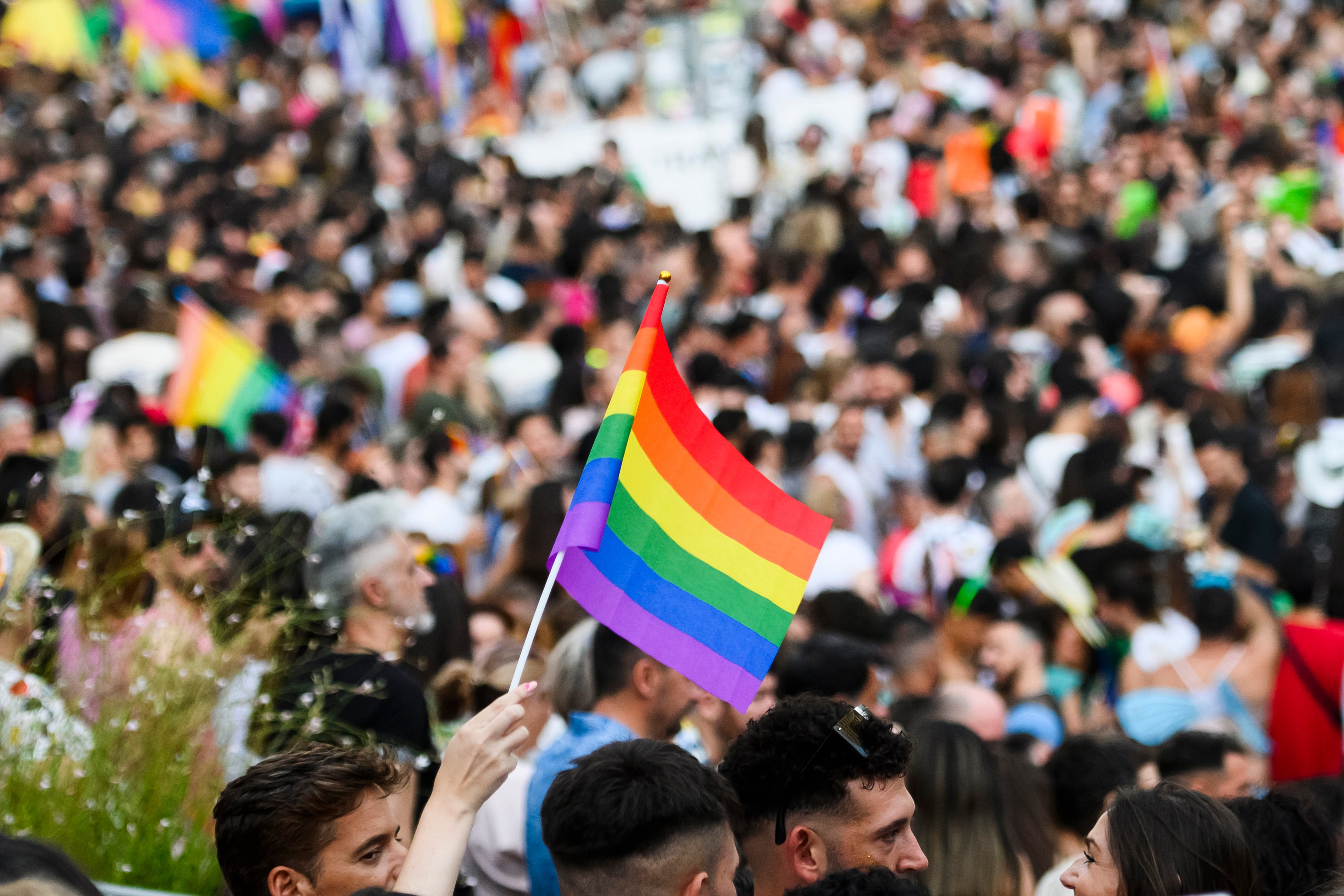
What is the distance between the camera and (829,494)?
741cm

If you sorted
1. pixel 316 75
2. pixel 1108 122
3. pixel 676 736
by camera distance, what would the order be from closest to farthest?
pixel 676 736, pixel 1108 122, pixel 316 75

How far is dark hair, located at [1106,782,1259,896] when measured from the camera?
10.1 feet

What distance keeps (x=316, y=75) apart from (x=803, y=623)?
14.5 metres

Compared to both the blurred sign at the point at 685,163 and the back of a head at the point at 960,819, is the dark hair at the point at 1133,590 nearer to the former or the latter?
the back of a head at the point at 960,819

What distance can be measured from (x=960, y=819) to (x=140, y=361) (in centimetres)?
635

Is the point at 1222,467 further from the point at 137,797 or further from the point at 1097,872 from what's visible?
the point at 137,797

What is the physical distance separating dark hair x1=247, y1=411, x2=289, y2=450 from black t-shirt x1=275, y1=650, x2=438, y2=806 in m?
3.16

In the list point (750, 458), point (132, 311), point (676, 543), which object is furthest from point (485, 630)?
point (132, 311)

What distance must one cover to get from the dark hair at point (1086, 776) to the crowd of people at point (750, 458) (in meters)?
0.02

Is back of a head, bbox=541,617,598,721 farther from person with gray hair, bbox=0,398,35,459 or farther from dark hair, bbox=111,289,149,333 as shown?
dark hair, bbox=111,289,149,333

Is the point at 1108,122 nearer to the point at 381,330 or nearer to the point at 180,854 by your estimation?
the point at 381,330

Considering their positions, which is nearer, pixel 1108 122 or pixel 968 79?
pixel 1108 122

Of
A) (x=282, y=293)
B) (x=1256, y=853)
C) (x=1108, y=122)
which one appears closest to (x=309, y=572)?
(x=1256, y=853)

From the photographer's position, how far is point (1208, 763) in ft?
15.1
